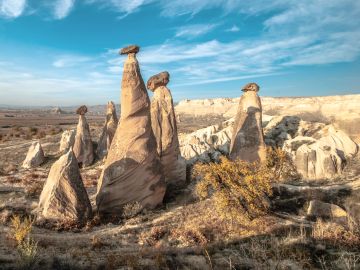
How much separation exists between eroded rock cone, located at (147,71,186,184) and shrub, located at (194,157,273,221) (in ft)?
13.9

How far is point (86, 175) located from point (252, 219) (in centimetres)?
1117

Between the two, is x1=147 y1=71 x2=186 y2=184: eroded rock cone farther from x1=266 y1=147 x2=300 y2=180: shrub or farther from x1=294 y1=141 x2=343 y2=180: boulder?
x1=294 y1=141 x2=343 y2=180: boulder

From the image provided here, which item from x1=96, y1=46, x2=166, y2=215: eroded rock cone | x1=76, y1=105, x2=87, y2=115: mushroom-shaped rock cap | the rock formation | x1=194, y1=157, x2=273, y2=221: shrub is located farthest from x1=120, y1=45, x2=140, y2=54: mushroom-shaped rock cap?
the rock formation

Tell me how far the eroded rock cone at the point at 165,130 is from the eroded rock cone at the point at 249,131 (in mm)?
3772

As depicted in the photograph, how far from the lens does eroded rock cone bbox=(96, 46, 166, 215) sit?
1071 centimetres

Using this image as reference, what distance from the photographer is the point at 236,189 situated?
30.9 feet

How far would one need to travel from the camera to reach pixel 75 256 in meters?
7.22

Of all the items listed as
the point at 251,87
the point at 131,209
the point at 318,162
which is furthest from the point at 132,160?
the point at 318,162

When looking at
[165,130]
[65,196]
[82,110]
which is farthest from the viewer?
[82,110]

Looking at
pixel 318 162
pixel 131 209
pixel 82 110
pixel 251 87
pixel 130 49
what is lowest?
pixel 131 209

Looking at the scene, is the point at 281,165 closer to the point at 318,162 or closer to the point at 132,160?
the point at 318,162

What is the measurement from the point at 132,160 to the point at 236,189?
3.50 meters

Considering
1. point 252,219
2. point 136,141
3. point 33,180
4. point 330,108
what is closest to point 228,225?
point 252,219

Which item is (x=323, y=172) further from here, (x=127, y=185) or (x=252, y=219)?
(x=127, y=185)
